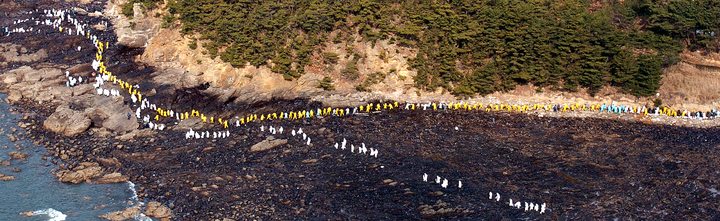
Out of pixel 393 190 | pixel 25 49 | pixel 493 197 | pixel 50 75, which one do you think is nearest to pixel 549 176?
pixel 493 197

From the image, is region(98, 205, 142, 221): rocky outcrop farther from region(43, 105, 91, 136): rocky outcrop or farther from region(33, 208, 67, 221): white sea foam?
Result: region(43, 105, 91, 136): rocky outcrop

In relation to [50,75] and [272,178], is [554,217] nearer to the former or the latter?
[272,178]

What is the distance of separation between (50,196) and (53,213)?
8.31 feet

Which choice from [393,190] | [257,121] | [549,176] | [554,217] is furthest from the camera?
[257,121]

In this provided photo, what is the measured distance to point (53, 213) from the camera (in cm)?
3638

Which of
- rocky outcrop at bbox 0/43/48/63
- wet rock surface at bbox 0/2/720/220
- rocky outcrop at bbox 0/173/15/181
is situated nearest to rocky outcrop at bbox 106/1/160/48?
rocky outcrop at bbox 0/43/48/63

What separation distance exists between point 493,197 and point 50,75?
41864mm

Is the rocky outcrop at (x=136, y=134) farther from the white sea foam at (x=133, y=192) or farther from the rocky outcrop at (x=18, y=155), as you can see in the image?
the white sea foam at (x=133, y=192)

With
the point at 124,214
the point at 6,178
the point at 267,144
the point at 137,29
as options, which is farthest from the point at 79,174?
the point at 137,29

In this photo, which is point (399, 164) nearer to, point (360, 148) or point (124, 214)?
point (360, 148)

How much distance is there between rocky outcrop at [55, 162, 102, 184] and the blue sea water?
363 millimetres

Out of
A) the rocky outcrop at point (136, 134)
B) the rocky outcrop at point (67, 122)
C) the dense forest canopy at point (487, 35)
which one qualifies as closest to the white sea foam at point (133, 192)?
the rocky outcrop at point (136, 134)

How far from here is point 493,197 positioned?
37.4 meters

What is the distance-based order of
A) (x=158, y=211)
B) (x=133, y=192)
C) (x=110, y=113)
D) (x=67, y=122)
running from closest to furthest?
(x=158, y=211) → (x=133, y=192) → (x=67, y=122) → (x=110, y=113)
